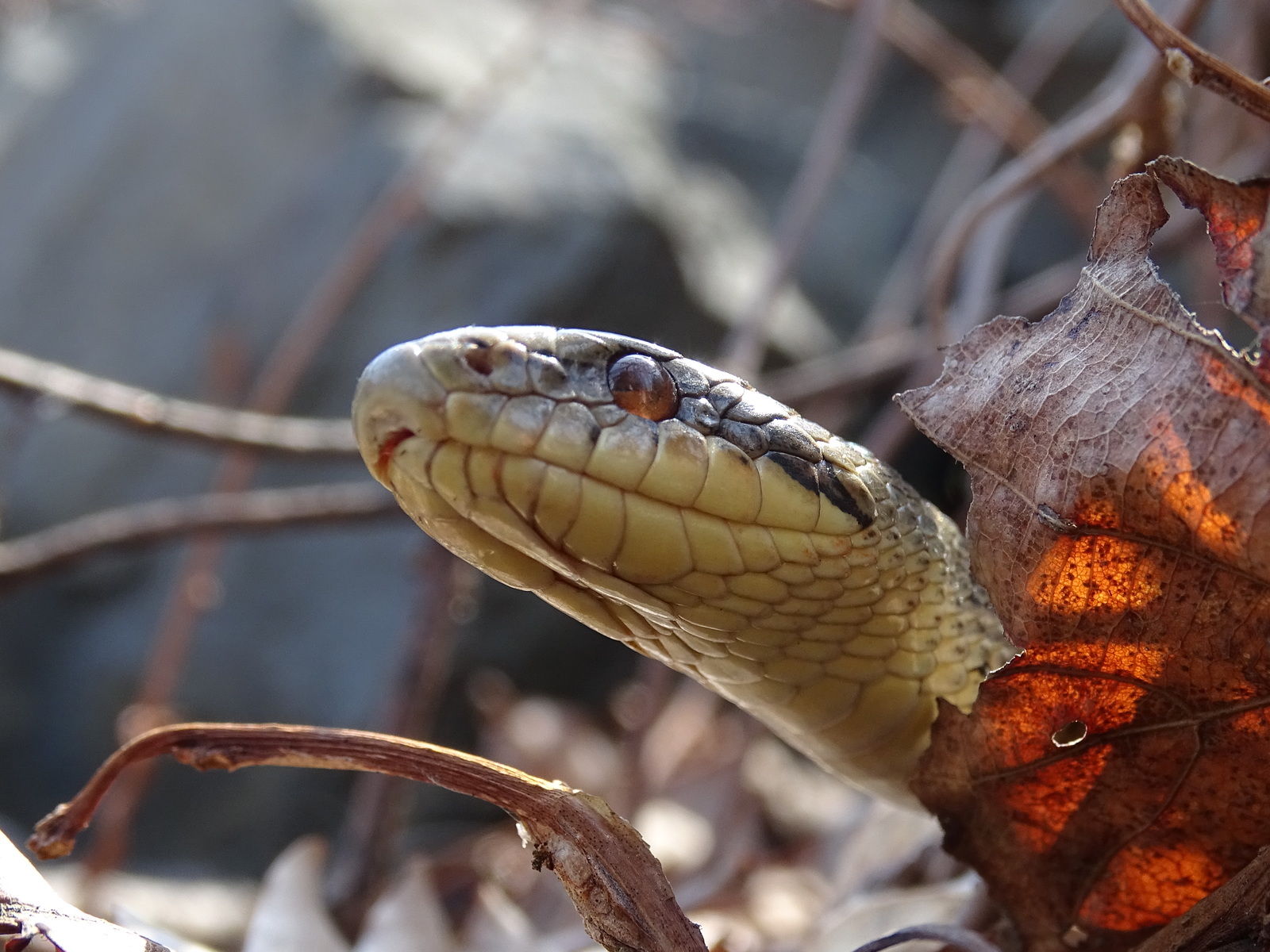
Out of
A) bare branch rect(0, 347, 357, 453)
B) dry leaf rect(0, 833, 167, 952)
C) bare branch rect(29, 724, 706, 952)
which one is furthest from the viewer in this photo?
bare branch rect(0, 347, 357, 453)

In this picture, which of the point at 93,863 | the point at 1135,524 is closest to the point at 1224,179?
the point at 1135,524

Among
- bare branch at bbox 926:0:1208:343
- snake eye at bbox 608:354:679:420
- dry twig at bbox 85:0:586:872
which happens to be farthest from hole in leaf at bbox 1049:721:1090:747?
dry twig at bbox 85:0:586:872

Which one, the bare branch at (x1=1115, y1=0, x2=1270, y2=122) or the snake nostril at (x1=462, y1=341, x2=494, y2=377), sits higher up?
the bare branch at (x1=1115, y1=0, x2=1270, y2=122)

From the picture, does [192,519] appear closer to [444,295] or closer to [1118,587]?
[1118,587]

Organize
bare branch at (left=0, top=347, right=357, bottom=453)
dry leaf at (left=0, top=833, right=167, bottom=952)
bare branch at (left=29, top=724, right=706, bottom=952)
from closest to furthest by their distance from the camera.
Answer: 1. dry leaf at (left=0, top=833, right=167, bottom=952)
2. bare branch at (left=29, top=724, right=706, bottom=952)
3. bare branch at (left=0, top=347, right=357, bottom=453)

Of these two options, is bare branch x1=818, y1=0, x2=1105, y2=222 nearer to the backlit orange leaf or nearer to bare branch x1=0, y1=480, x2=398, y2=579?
bare branch x1=0, y1=480, x2=398, y2=579

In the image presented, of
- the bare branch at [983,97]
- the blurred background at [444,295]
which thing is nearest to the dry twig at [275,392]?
the blurred background at [444,295]

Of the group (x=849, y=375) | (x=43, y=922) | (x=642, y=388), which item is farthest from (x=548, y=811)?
(x=849, y=375)

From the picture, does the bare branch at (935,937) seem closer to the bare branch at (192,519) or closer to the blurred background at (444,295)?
the blurred background at (444,295)
